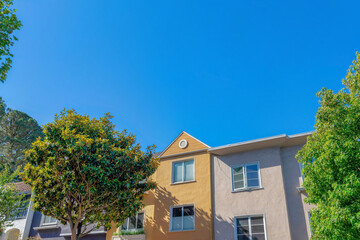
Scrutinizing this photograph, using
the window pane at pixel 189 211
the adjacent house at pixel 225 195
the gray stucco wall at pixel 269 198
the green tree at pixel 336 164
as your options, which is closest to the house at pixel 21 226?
the adjacent house at pixel 225 195

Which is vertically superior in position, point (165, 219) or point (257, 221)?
point (165, 219)

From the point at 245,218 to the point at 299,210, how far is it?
305 cm

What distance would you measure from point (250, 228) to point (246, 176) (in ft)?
10.1

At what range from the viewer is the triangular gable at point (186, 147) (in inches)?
828

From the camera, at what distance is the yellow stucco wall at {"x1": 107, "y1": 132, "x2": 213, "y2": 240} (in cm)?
1847

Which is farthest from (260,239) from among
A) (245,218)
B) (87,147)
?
(87,147)

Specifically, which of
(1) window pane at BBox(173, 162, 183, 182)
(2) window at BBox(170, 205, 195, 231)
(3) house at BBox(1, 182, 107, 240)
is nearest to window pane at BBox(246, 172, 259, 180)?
(2) window at BBox(170, 205, 195, 231)

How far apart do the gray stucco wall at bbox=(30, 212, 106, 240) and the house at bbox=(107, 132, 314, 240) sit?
84 centimetres

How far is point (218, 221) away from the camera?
18.1 m

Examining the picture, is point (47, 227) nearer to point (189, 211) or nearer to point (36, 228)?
point (36, 228)

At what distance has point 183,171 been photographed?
20.8 m

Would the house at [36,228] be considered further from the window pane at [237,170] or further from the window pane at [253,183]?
the window pane at [253,183]

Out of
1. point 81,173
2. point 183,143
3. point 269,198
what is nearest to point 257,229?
point 269,198

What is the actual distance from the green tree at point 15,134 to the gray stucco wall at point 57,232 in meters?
19.3
